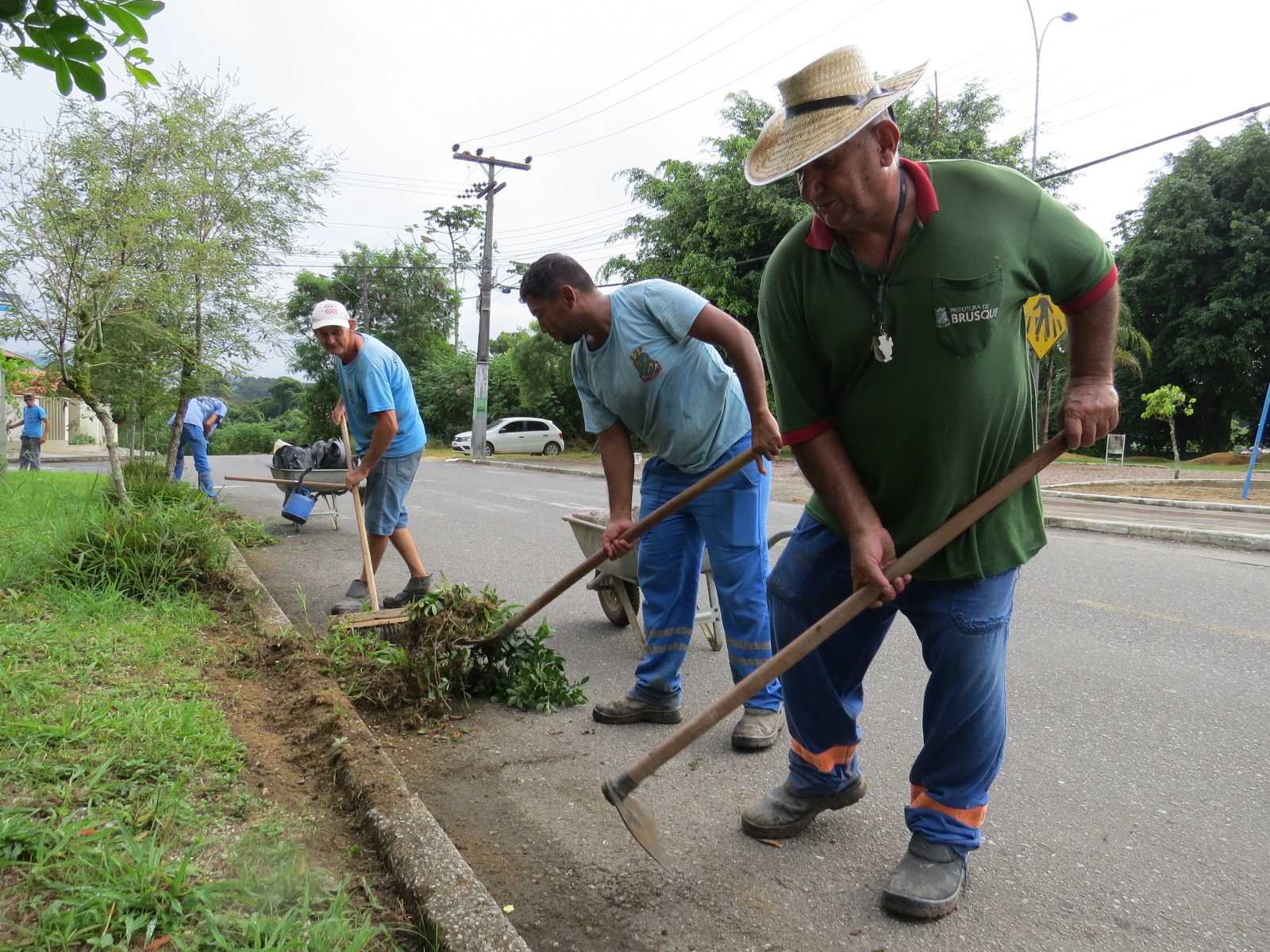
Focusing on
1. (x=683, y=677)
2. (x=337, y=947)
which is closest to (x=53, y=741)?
(x=337, y=947)

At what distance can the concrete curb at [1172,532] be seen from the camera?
8883 millimetres

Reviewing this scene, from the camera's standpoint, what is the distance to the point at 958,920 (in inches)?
92.5

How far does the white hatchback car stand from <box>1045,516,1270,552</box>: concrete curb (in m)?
20.5

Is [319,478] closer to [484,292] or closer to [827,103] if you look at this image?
[827,103]

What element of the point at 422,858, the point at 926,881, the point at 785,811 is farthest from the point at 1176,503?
the point at 422,858

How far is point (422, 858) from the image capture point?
7.81ft

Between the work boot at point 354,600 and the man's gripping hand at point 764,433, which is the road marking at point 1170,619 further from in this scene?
the work boot at point 354,600

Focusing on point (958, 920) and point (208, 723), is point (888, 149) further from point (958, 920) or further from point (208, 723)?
point (208, 723)

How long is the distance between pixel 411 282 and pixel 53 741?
4179 cm

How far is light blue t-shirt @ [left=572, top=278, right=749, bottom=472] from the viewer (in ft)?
11.5

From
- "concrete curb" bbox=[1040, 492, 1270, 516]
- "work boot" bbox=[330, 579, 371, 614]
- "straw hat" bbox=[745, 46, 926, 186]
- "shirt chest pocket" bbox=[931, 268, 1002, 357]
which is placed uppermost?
"straw hat" bbox=[745, 46, 926, 186]

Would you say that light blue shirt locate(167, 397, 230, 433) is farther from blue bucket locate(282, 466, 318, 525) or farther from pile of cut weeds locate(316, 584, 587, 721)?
pile of cut weeds locate(316, 584, 587, 721)

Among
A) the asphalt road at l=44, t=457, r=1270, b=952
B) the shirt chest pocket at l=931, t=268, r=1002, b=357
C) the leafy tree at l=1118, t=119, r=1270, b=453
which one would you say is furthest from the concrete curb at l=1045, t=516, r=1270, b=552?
the leafy tree at l=1118, t=119, r=1270, b=453

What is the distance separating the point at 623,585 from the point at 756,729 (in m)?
1.69
